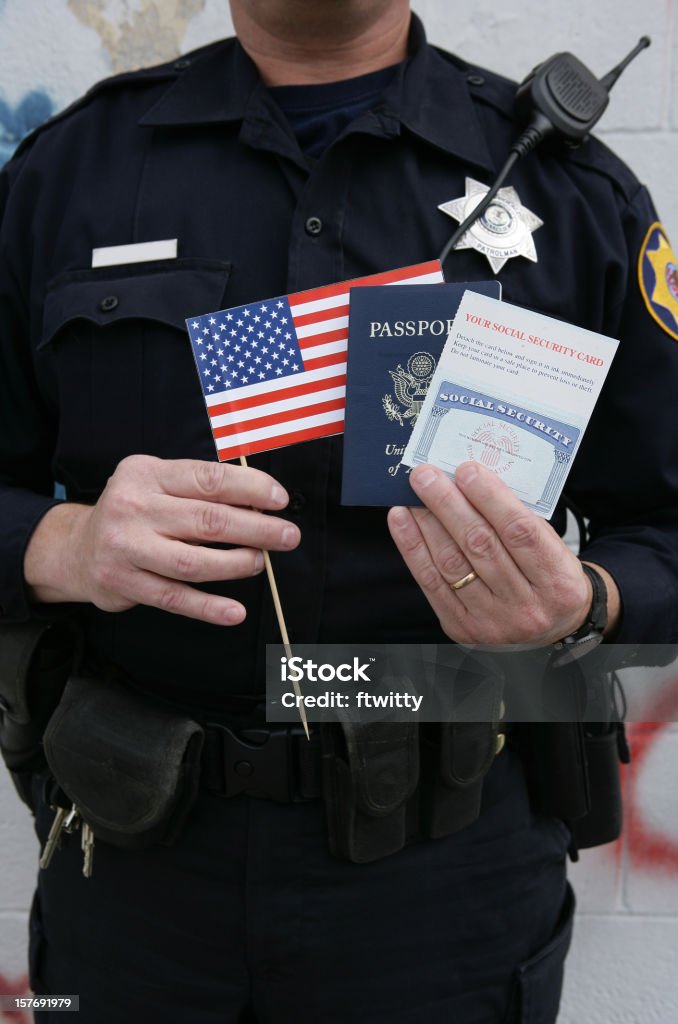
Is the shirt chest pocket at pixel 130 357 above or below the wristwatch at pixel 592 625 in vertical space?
above

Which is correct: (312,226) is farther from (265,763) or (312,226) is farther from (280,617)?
(265,763)

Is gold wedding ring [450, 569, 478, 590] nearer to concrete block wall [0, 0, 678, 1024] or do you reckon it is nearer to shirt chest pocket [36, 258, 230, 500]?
shirt chest pocket [36, 258, 230, 500]

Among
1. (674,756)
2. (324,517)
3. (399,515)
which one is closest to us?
(399,515)

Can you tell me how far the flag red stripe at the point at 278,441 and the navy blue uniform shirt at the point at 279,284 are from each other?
0.22ft

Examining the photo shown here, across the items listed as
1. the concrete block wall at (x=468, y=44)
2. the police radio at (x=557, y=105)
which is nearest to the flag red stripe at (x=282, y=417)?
the police radio at (x=557, y=105)

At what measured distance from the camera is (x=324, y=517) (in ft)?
2.85

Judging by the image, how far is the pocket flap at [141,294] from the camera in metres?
0.88

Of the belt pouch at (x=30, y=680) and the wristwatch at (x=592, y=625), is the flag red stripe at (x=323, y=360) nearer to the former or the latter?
the wristwatch at (x=592, y=625)

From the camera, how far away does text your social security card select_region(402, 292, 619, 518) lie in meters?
0.72

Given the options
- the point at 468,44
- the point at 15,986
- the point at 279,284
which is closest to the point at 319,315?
the point at 279,284

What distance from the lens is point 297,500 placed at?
87 cm

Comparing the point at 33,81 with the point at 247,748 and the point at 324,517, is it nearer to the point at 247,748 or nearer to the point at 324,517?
A: the point at 324,517

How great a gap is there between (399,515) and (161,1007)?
0.59m

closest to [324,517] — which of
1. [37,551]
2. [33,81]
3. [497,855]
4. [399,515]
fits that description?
[399,515]
